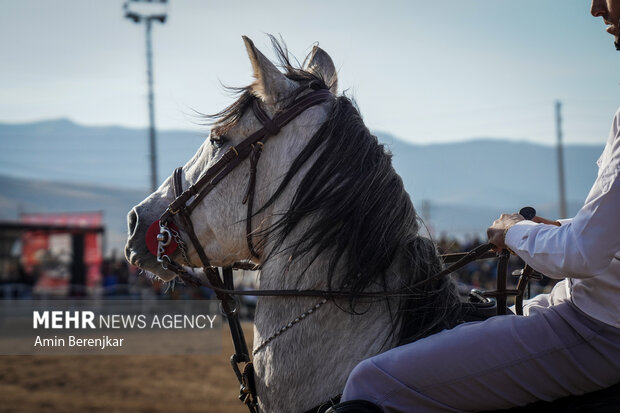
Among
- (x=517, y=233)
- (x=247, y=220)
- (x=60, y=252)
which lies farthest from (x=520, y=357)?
(x=60, y=252)

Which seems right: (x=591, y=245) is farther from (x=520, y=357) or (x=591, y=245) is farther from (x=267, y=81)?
(x=267, y=81)

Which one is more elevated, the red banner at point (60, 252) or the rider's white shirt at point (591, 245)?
the rider's white shirt at point (591, 245)

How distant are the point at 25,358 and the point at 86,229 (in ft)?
42.5

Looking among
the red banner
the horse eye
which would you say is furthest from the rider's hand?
the red banner

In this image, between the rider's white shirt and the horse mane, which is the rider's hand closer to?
the rider's white shirt

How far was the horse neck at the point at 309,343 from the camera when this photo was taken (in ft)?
7.52

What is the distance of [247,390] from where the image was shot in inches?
98.7

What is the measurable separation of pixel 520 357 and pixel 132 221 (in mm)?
1749

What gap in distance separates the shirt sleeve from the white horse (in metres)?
0.61

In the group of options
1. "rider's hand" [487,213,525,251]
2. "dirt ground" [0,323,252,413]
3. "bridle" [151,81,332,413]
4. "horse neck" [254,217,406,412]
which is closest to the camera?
"rider's hand" [487,213,525,251]

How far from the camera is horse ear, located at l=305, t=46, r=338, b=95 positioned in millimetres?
2824

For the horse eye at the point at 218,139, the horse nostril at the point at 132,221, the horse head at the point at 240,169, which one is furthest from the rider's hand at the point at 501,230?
the horse nostril at the point at 132,221

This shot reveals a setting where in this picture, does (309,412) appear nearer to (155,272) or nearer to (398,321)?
(398,321)

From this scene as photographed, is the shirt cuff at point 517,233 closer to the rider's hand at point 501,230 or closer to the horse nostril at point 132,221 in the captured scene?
the rider's hand at point 501,230
